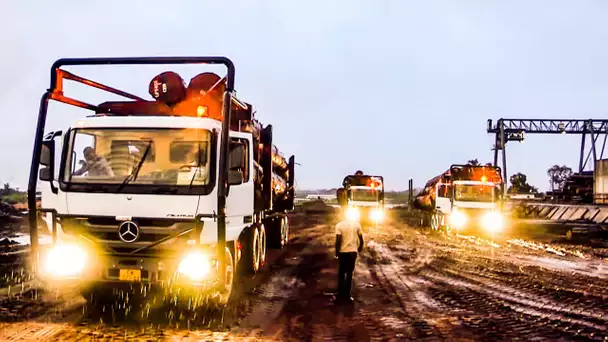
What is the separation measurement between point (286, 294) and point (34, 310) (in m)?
4.28

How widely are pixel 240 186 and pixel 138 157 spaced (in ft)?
5.75

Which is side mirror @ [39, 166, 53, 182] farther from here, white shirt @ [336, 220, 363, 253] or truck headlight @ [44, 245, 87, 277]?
white shirt @ [336, 220, 363, 253]

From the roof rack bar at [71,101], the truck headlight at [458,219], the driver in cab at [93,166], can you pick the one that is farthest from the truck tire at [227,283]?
the truck headlight at [458,219]

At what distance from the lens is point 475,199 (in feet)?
92.5

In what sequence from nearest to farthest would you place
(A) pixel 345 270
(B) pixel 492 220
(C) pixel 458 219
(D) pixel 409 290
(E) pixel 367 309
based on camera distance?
(E) pixel 367 309 → (A) pixel 345 270 → (D) pixel 409 290 → (B) pixel 492 220 → (C) pixel 458 219

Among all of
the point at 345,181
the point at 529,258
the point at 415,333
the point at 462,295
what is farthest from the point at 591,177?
the point at 415,333

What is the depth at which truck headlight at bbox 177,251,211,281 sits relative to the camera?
784cm

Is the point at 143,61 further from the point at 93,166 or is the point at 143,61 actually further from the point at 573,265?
the point at 573,265

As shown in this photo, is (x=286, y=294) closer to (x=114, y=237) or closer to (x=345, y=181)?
(x=114, y=237)

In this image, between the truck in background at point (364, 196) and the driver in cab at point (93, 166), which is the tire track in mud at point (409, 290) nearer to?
the driver in cab at point (93, 166)

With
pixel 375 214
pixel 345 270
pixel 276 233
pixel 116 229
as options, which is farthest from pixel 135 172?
pixel 375 214

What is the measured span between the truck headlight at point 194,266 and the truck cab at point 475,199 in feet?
72.6

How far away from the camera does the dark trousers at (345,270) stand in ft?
34.4

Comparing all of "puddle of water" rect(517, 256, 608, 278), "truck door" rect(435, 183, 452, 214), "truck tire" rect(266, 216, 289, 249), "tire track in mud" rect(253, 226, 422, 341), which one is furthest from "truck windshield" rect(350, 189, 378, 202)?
"tire track in mud" rect(253, 226, 422, 341)
